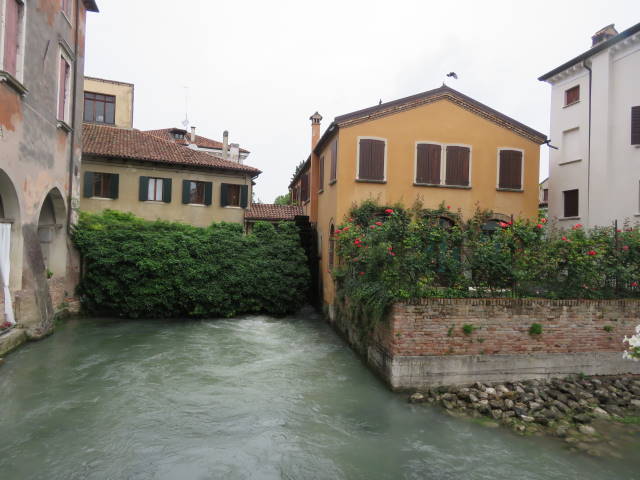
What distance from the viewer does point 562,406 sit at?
25.7ft

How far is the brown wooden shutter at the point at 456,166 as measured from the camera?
14242mm

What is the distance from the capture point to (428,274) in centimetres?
875

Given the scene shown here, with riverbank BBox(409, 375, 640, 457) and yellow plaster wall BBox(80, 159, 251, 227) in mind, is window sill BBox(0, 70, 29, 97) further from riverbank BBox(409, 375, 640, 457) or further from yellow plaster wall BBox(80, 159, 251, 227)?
riverbank BBox(409, 375, 640, 457)

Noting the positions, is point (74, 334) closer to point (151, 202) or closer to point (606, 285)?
point (151, 202)

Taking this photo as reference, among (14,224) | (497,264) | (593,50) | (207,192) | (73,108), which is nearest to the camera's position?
(497,264)

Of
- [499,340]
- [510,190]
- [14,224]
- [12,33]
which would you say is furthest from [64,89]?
[510,190]

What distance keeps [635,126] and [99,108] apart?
23473 mm

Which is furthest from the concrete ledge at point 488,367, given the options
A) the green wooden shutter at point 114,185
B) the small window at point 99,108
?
the small window at point 99,108

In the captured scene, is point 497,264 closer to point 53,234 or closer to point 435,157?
point 435,157

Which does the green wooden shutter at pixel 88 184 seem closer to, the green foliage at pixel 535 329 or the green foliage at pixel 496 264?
the green foliage at pixel 496 264

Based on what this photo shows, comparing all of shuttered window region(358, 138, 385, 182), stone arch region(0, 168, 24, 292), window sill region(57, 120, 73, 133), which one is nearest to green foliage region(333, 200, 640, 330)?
shuttered window region(358, 138, 385, 182)

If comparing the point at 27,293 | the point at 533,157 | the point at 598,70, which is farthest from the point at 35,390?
the point at 598,70

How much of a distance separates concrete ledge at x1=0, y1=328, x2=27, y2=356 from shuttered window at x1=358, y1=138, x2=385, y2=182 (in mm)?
9985

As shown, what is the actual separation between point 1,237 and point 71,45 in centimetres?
692
